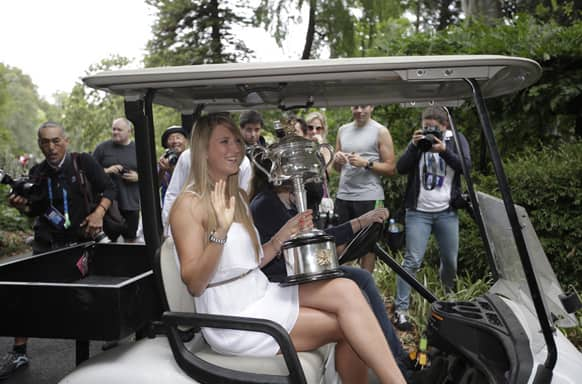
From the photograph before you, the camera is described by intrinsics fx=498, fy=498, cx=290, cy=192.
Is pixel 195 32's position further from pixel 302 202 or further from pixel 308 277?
pixel 308 277

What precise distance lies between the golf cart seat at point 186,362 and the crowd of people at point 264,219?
0.27 ft

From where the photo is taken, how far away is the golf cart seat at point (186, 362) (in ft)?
5.69

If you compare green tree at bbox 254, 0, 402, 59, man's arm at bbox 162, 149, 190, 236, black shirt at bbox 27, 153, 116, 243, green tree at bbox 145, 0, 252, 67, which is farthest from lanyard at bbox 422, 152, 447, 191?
green tree at bbox 145, 0, 252, 67

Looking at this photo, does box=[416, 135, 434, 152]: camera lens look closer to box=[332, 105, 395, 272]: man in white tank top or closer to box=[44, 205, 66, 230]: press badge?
box=[332, 105, 395, 272]: man in white tank top

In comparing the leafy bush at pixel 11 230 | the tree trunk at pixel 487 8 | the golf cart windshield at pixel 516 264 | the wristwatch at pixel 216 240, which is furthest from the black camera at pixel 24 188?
the tree trunk at pixel 487 8

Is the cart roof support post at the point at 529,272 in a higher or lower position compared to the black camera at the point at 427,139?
lower

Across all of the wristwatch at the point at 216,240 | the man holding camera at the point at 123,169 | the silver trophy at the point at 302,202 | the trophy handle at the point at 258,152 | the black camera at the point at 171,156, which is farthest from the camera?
the man holding camera at the point at 123,169

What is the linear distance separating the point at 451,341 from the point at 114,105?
21.3 metres

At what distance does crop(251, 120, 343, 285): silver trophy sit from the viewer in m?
1.96

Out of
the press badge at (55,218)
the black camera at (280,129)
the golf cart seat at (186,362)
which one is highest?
the black camera at (280,129)

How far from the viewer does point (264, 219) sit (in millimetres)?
2572

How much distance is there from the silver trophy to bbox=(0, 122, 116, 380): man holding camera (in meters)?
1.67

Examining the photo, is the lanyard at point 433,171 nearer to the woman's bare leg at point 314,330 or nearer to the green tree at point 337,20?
the woman's bare leg at point 314,330

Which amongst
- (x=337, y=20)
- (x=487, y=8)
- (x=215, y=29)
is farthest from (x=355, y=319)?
(x=215, y=29)
